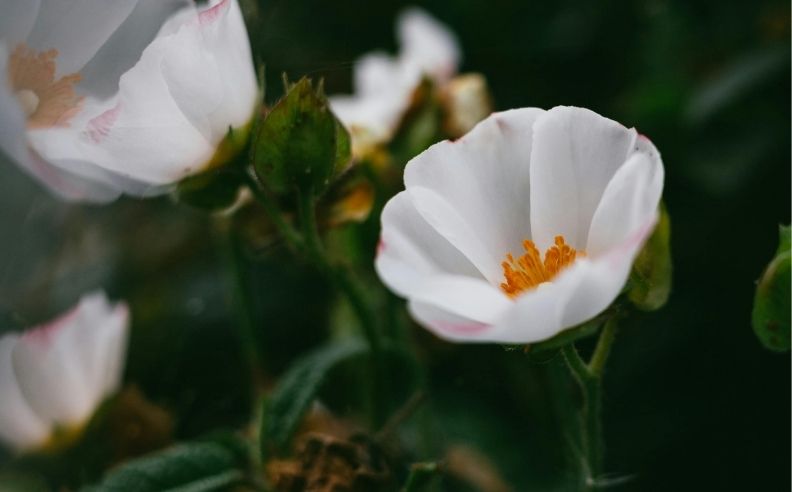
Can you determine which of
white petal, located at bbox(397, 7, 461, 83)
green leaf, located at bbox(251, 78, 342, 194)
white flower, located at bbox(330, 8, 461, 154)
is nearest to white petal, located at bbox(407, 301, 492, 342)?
green leaf, located at bbox(251, 78, 342, 194)

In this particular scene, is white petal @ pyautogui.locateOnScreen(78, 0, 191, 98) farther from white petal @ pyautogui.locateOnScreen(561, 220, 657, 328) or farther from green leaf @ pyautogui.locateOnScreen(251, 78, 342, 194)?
white petal @ pyautogui.locateOnScreen(561, 220, 657, 328)

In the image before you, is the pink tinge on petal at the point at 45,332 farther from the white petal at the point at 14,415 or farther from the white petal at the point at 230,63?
the white petal at the point at 230,63

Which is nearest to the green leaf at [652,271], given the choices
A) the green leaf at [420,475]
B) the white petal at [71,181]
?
the green leaf at [420,475]

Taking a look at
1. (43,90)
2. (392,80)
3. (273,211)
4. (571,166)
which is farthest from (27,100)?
(392,80)

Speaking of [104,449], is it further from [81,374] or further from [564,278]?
[564,278]

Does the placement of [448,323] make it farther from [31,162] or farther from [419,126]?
[419,126]

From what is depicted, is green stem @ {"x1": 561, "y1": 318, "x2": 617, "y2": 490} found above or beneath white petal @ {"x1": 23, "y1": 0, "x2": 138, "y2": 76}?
beneath

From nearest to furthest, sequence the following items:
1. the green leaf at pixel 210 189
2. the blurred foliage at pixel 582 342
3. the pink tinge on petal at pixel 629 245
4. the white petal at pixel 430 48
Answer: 1. the pink tinge on petal at pixel 629 245
2. the green leaf at pixel 210 189
3. the blurred foliage at pixel 582 342
4. the white petal at pixel 430 48
